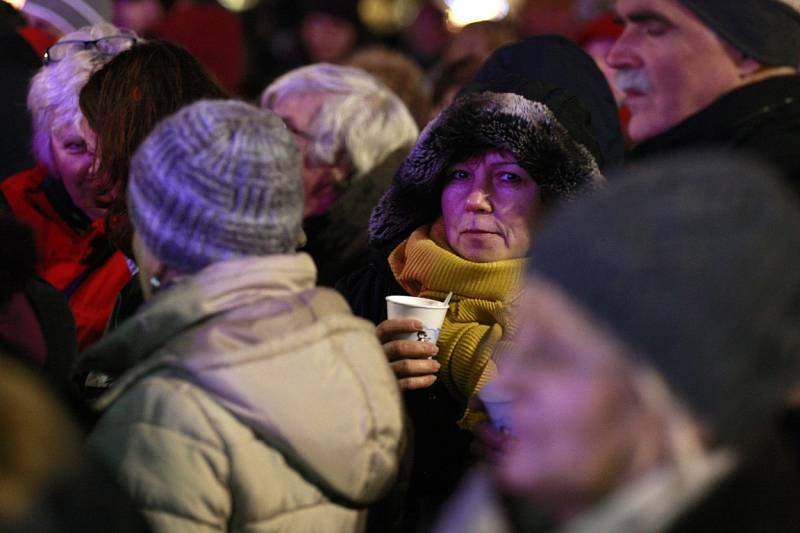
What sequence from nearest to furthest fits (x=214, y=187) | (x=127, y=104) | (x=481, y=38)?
(x=214, y=187), (x=127, y=104), (x=481, y=38)

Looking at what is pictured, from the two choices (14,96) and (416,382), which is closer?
(416,382)

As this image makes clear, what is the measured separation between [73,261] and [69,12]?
216 centimetres

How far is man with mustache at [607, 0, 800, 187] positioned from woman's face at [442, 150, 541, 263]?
0.41m

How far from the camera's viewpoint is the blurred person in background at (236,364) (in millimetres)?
2467

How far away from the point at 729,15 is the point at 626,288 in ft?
5.79

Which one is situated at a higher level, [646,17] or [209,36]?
[646,17]

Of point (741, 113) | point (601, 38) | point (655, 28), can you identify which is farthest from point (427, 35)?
point (741, 113)

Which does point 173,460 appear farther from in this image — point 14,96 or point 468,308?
point 14,96

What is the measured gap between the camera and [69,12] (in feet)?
18.8

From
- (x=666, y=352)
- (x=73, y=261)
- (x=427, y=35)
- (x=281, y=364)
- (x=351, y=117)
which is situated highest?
(x=666, y=352)

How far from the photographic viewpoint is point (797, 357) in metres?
1.86

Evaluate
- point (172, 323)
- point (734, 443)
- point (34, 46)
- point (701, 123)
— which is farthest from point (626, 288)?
point (34, 46)

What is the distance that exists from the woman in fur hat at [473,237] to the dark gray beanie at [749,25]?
57cm

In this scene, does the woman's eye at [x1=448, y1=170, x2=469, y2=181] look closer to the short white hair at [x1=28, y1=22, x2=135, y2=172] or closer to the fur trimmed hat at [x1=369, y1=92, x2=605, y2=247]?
the fur trimmed hat at [x1=369, y1=92, x2=605, y2=247]
